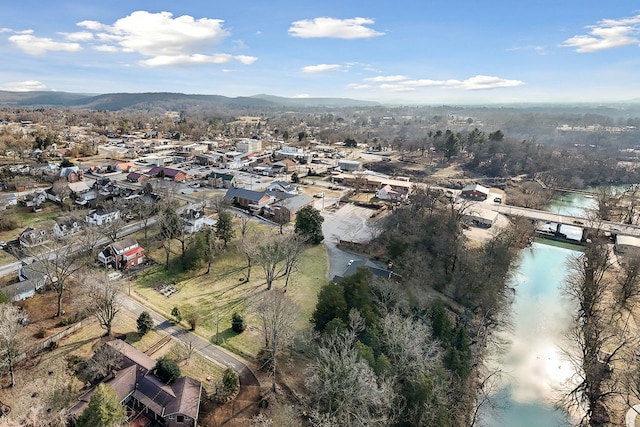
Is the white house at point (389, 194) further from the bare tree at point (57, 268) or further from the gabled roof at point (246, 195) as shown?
the bare tree at point (57, 268)

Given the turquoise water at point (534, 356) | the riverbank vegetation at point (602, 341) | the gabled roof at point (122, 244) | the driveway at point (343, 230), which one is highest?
the gabled roof at point (122, 244)

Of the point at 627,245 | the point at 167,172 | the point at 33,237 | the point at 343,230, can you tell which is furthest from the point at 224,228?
the point at 627,245

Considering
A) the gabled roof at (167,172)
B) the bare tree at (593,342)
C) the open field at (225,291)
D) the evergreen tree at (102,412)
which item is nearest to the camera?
the evergreen tree at (102,412)

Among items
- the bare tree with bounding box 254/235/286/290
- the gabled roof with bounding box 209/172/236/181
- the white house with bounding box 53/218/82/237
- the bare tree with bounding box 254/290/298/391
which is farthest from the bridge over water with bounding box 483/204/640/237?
the white house with bounding box 53/218/82/237

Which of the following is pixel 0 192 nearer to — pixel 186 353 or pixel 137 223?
pixel 137 223

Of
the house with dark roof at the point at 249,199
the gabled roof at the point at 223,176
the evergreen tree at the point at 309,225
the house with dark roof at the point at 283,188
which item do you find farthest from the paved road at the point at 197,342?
the gabled roof at the point at 223,176

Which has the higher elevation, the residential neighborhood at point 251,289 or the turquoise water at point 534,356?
the residential neighborhood at point 251,289

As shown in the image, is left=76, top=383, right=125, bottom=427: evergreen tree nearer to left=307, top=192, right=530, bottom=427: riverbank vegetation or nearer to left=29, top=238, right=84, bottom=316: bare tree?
left=307, top=192, right=530, bottom=427: riverbank vegetation
